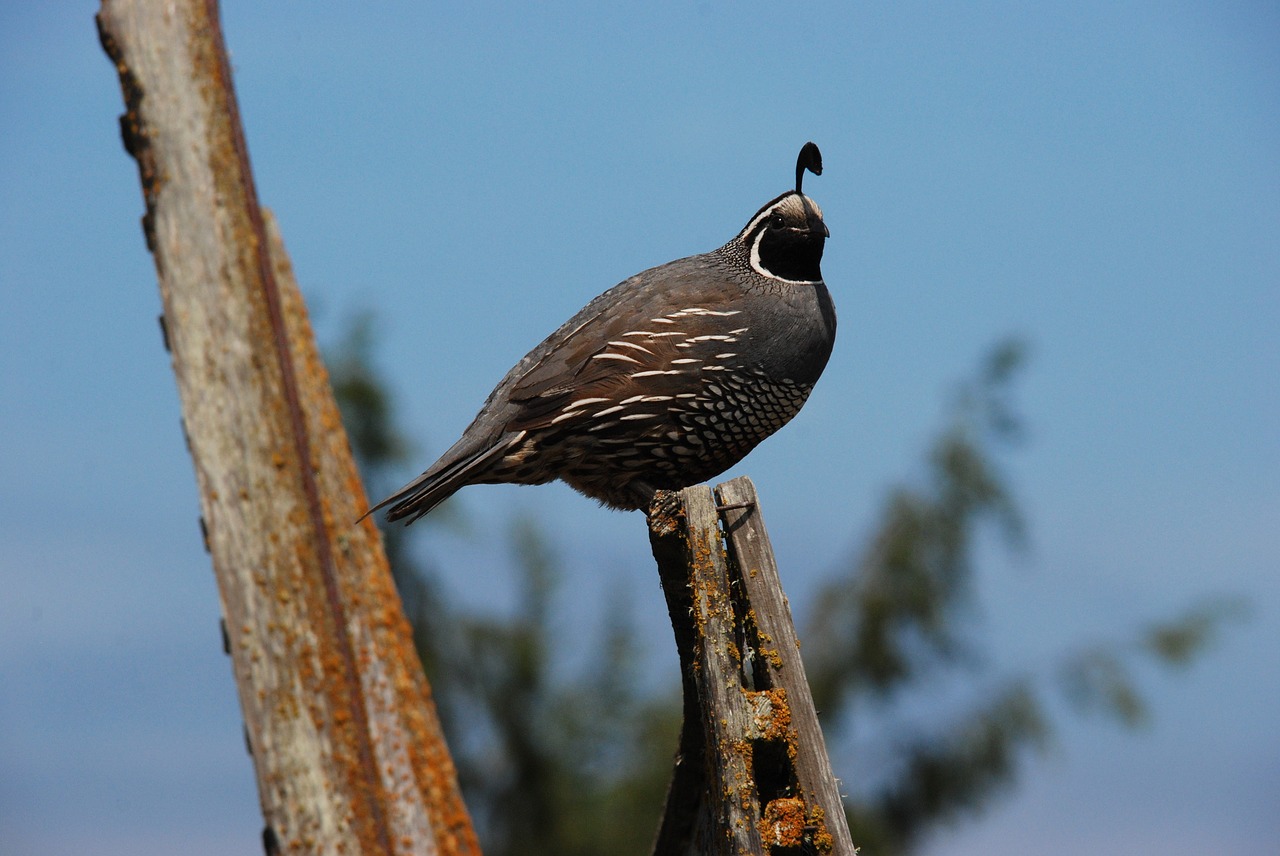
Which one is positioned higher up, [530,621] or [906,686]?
[530,621]

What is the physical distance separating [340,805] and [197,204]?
56.7 inches

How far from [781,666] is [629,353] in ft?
5.55

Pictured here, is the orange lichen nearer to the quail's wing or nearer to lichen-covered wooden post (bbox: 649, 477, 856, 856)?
lichen-covered wooden post (bbox: 649, 477, 856, 856)

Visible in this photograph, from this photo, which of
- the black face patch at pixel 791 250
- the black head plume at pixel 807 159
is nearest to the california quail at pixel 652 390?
the black face patch at pixel 791 250

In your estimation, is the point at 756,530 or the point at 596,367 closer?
the point at 756,530

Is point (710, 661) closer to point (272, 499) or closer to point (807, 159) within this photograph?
point (272, 499)

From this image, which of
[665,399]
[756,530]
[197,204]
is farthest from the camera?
[665,399]

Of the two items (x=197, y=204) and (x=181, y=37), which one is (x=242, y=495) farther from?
(x=181, y=37)

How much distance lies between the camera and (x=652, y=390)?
5.07 metres

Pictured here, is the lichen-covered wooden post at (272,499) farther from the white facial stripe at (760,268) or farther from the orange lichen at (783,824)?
the white facial stripe at (760,268)

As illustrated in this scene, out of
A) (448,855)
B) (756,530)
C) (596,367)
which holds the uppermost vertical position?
(596,367)

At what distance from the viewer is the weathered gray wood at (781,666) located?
3.77 metres

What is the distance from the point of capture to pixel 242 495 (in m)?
2.81

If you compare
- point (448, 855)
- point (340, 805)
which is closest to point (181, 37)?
point (340, 805)
